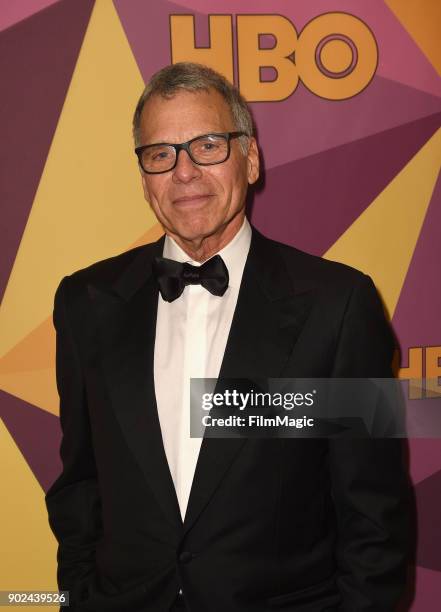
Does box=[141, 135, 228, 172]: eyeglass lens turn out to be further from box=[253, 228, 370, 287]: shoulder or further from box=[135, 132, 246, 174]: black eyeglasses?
box=[253, 228, 370, 287]: shoulder

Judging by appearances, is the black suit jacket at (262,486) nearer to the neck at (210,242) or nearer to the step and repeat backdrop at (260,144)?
the neck at (210,242)

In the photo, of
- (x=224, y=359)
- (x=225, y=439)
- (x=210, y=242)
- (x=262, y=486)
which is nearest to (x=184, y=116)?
(x=210, y=242)

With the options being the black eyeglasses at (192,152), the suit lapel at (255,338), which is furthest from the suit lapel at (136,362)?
the black eyeglasses at (192,152)

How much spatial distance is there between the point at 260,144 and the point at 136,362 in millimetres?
991

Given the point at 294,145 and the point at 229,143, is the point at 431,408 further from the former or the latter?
the point at 229,143

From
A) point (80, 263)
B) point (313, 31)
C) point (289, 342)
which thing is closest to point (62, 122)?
point (80, 263)

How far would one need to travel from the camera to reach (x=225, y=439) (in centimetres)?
168

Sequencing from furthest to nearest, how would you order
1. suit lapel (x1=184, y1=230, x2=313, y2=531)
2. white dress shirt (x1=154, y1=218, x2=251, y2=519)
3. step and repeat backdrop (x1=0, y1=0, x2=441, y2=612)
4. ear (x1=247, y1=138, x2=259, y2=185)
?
step and repeat backdrop (x1=0, y1=0, x2=441, y2=612), ear (x1=247, y1=138, x2=259, y2=185), white dress shirt (x1=154, y1=218, x2=251, y2=519), suit lapel (x1=184, y1=230, x2=313, y2=531)

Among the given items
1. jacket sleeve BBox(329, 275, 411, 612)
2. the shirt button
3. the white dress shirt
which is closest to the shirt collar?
the white dress shirt

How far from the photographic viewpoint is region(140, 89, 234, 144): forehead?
5.79 ft

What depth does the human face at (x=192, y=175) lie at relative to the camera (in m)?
1.76

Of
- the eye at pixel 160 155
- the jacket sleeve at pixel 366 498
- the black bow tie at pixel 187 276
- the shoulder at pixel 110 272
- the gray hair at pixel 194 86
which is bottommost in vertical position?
the jacket sleeve at pixel 366 498

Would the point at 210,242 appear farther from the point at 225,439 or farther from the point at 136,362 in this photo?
the point at 225,439

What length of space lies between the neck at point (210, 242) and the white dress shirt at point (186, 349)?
2 centimetres
